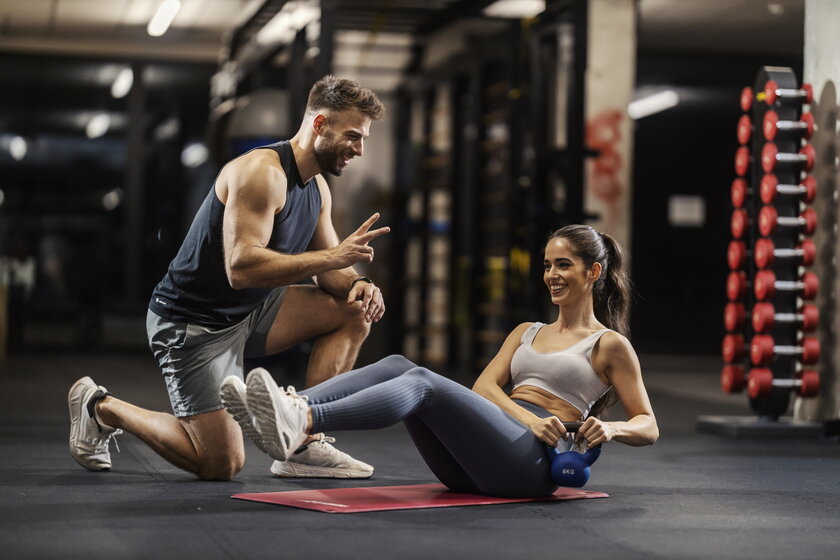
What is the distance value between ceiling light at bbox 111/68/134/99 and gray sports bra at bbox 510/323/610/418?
11.1 metres

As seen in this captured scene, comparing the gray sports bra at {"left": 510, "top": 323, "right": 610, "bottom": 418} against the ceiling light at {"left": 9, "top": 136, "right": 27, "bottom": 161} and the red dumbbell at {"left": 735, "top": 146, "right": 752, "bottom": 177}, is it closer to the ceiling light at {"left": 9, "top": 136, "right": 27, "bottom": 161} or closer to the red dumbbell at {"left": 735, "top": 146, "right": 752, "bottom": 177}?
the red dumbbell at {"left": 735, "top": 146, "right": 752, "bottom": 177}

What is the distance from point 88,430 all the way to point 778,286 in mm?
3135

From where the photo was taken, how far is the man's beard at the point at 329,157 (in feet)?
11.4

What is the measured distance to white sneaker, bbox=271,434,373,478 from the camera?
3.76 m

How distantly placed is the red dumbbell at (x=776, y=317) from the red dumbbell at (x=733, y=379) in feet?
0.97

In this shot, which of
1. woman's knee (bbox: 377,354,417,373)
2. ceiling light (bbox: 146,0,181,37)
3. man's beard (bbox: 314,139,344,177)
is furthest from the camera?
ceiling light (bbox: 146,0,181,37)

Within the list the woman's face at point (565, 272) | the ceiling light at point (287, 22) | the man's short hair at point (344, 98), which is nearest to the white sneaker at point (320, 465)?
the woman's face at point (565, 272)

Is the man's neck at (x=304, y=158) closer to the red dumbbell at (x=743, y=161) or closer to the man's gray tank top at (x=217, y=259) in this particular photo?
the man's gray tank top at (x=217, y=259)

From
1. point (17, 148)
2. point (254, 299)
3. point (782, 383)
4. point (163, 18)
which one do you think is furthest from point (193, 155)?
point (254, 299)

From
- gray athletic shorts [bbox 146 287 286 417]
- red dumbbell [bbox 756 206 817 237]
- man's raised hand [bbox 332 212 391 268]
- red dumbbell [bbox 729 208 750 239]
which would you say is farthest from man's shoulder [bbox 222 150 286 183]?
red dumbbell [bbox 729 208 750 239]

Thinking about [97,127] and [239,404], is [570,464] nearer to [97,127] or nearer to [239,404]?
[239,404]

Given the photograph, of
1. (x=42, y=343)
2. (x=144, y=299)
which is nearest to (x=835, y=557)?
(x=42, y=343)

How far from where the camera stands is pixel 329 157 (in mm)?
3500

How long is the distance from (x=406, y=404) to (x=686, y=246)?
9.54 m
